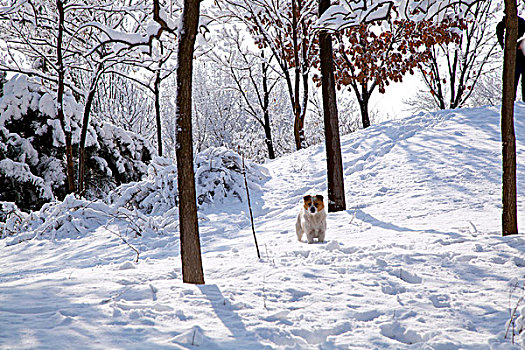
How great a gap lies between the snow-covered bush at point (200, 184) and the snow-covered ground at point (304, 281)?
1474 mm

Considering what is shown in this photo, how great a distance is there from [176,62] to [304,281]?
2323mm

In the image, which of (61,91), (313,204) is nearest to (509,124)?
(313,204)

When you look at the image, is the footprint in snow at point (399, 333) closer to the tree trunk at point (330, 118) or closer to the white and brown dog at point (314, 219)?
the white and brown dog at point (314, 219)

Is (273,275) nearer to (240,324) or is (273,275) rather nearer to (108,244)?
(240,324)

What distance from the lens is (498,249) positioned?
3.91m

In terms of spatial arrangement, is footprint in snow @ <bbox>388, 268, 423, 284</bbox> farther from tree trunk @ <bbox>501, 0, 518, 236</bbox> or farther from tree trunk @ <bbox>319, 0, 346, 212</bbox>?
tree trunk @ <bbox>319, 0, 346, 212</bbox>

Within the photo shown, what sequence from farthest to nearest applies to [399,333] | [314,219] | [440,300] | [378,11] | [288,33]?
[288,33], [378,11], [314,219], [440,300], [399,333]

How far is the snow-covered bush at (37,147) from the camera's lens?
10680 millimetres

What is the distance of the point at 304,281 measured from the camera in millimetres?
3453

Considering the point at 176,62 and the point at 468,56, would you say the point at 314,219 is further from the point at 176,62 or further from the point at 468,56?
the point at 468,56

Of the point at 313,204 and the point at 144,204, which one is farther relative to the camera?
the point at 144,204

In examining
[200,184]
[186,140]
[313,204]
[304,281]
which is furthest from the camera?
[200,184]

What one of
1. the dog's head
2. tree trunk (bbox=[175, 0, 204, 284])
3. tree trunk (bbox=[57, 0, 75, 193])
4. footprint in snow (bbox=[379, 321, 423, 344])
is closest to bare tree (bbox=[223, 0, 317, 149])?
tree trunk (bbox=[57, 0, 75, 193])

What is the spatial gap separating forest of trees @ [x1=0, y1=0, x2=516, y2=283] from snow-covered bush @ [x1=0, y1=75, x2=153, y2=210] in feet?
0.11
